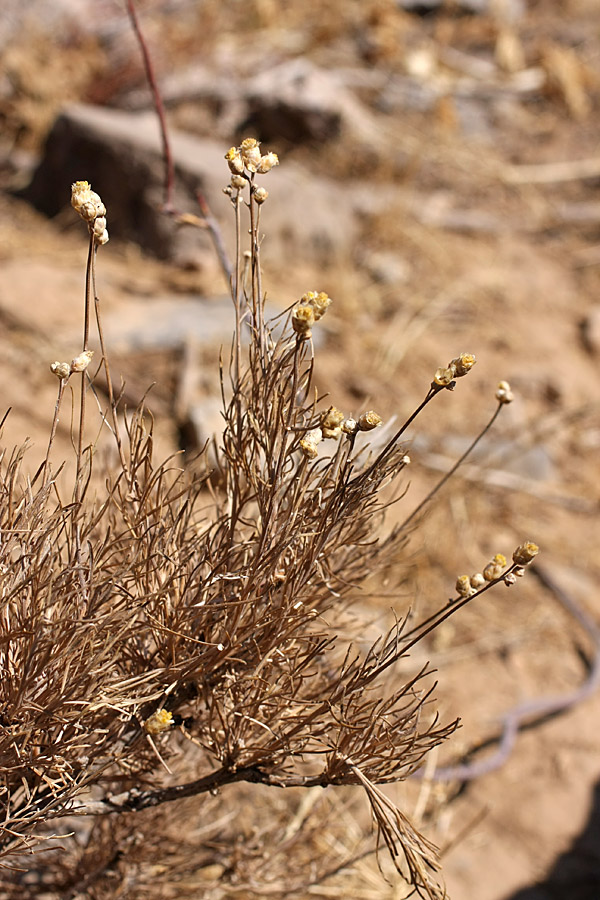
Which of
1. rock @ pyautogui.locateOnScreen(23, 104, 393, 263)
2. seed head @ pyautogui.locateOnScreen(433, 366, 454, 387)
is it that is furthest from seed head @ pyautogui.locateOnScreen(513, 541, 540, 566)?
rock @ pyautogui.locateOnScreen(23, 104, 393, 263)

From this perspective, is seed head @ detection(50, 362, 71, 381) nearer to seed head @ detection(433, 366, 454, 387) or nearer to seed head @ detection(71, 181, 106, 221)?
seed head @ detection(71, 181, 106, 221)

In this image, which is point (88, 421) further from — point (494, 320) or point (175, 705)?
point (494, 320)

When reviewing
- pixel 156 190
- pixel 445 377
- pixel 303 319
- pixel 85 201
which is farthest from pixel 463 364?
pixel 156 190

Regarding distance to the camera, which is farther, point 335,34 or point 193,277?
point 335,34

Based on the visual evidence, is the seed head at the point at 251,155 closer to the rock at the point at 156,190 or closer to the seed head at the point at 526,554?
the seed head at the point at 526,554

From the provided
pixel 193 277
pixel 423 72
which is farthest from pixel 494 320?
pixel 423 72

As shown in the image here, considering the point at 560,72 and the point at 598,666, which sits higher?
the point at 560,72

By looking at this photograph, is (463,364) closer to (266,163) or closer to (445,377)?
(445,377)
